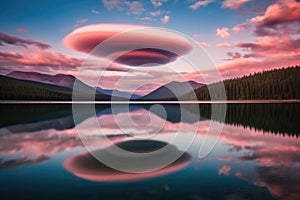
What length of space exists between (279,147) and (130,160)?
29.6ft

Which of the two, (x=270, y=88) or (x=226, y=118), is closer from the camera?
(x=226, y=118)

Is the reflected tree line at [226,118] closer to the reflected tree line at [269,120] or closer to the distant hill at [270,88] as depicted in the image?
the reflected tree line at [269,120]

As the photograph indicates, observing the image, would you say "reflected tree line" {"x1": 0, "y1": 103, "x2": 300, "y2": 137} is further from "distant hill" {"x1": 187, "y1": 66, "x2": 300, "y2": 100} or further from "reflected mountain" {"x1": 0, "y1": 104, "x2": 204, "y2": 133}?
"distant hill" {"x1": 187, "y1": 66, "x2": 300, "y2": 100}

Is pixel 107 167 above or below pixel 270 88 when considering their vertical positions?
below

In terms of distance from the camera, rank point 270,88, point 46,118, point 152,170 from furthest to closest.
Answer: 1. point 270,88
2. point 46,118
3. point 152,170

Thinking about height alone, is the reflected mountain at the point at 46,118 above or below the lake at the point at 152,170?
below

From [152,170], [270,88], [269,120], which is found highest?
[270,88]

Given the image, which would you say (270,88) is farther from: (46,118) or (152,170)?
Result: (152,170)

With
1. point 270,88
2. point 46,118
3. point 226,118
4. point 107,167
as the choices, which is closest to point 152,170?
point 107,167

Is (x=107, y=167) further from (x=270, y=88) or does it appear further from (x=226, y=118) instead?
(x=270, y=88)

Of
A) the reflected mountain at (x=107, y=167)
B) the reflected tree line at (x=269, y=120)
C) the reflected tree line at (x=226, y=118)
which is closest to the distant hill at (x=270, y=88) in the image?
the reflected tree line at (x=226, y=118)

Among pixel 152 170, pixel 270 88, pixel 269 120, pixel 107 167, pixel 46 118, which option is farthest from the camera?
pixel 270 88

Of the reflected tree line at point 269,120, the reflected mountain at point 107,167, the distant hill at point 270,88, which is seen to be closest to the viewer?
the reflected mountain at point 107,167

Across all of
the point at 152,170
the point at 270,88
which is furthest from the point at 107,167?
the point at 270,88
